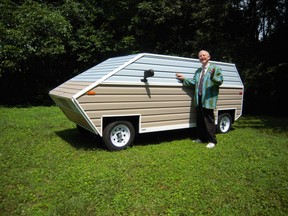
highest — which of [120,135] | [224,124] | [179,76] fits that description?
[179,76]

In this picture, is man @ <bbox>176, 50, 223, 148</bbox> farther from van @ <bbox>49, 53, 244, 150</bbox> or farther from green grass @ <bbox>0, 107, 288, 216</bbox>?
green grass @ <bbox>0, 107, 288, 216</bbox>

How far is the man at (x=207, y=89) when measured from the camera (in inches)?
225

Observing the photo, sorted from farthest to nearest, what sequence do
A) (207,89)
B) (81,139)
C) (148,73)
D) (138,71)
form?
(81,139)
(207,89)
(138,71)
(148,73)

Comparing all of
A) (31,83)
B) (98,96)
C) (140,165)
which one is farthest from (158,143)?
(31,83)

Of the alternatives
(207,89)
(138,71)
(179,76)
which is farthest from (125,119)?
(207,89)

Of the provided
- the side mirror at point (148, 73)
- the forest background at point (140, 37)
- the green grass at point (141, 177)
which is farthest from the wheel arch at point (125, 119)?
the forest background at point (140, 37)

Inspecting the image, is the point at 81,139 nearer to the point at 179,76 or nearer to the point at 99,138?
the point at 99,138

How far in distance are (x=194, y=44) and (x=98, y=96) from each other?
33.5 ft

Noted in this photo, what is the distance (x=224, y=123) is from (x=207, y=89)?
213 centimetres

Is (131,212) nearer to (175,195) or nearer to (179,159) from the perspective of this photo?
→ (175,195)

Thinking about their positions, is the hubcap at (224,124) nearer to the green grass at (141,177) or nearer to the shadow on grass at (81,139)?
the green grass at (141,177)

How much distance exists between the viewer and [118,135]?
17.9 ft

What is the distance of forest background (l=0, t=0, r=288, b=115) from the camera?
40.1ft

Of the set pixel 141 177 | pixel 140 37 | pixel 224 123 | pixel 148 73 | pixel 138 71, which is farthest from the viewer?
pixel 140 37
